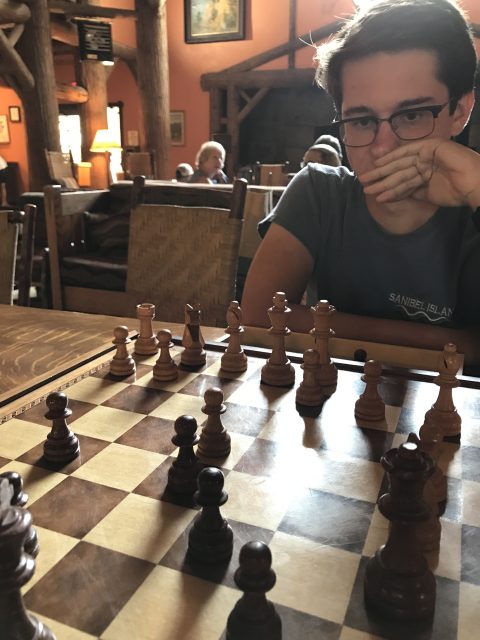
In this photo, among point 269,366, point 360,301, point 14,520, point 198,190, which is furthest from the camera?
point 198,190

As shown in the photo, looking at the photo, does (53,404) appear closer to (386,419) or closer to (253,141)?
(386,419)

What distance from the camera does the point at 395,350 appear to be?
1232 millimetres

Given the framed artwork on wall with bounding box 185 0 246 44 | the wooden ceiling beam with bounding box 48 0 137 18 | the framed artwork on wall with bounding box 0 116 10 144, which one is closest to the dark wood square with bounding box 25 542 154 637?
the wooden ceiling beam with bounding box 48 0 137 18

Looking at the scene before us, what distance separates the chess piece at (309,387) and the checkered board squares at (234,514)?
19mm

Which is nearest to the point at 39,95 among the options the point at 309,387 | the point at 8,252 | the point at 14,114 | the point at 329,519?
the point at 14,114

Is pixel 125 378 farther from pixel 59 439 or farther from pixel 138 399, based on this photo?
pixel 59 439

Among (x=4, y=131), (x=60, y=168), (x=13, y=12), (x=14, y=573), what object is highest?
(x=13, y=12)

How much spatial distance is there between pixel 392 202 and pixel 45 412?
1005mm

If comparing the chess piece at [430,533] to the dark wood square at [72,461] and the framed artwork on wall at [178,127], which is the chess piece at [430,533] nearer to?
the dark wood square at [72,461]

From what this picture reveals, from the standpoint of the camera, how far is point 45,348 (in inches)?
51.1

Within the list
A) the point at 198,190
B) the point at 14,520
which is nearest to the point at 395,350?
the point at 14,520

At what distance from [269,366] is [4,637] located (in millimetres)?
724

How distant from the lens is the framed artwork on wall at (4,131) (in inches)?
430

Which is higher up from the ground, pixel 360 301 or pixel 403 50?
pixel 403 50
